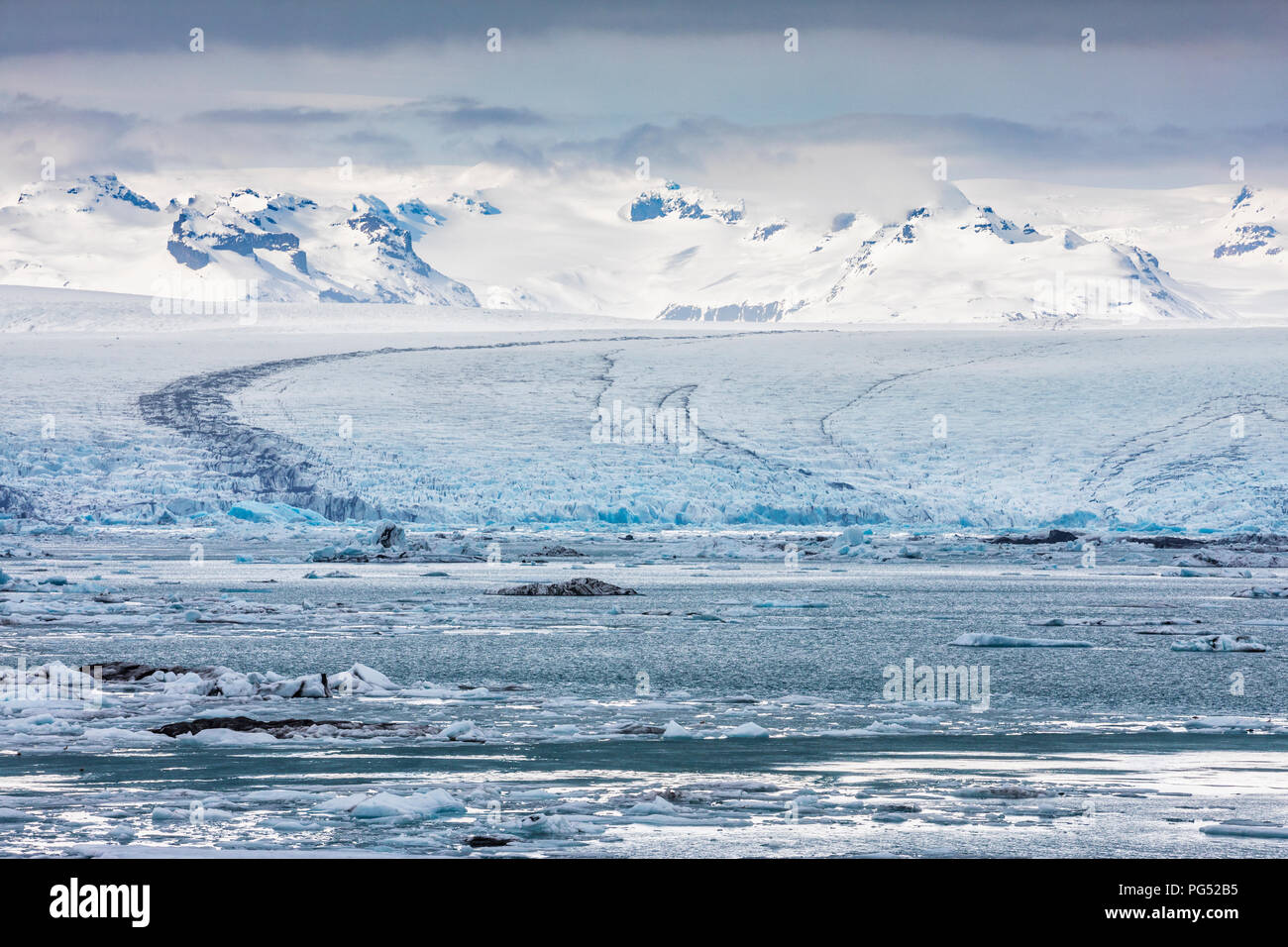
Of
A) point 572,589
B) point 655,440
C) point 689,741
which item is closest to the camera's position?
point 689,741

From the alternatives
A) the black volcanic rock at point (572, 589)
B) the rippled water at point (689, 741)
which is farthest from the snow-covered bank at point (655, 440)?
the rippled water at point (689, 741)

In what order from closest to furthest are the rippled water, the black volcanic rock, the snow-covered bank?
the rippled water → the black volcanic rock → the snow-covered bank

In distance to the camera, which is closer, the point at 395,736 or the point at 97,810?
the point at 97,810

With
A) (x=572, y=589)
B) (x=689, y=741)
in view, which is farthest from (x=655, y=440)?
(x=689, y=741)

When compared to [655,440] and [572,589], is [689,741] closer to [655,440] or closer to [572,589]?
[572,589]

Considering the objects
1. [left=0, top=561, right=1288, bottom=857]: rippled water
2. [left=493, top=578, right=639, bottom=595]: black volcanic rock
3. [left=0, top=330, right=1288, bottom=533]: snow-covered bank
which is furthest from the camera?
[left=0, top=330, right=1288, bottom=533]: snow-covered bank

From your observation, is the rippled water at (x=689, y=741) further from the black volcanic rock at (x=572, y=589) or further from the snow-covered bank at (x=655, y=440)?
the snow-covered bank at (x=655, y=440)

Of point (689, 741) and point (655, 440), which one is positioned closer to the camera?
point (689, 741)

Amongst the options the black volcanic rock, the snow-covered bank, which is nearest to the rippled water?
the black volcanic rock

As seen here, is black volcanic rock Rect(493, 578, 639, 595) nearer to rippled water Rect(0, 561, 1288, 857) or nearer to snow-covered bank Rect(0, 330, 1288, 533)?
rippled water Rect(0, 561, 1288, 857)
